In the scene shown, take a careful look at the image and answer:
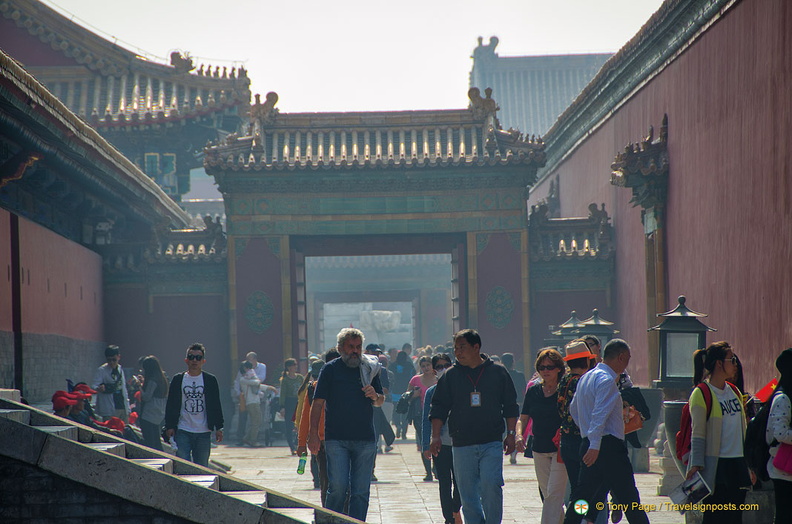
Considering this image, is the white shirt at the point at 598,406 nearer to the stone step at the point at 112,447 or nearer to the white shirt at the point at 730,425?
the white shirt at the point at 730,425

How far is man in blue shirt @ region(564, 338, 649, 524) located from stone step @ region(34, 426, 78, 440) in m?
3.75

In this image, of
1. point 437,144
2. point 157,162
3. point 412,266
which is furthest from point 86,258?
point 412,266

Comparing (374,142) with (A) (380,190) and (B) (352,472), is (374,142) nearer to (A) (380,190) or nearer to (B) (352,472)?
(A) (380,190)

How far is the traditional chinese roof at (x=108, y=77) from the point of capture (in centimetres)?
2542

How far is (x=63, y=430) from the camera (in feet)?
26.3

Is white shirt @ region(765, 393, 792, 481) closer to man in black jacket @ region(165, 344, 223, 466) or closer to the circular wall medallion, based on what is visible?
man in black jacket @ region(165, 344, 223, 466)

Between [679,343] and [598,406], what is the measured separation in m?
4.65

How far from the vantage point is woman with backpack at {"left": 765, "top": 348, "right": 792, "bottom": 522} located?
7.22 m

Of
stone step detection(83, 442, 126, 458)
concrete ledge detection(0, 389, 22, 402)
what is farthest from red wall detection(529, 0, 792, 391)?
concrete ledge detection(0, 389, 22, 402)

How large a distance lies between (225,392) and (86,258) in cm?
371

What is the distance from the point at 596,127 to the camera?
22.2m

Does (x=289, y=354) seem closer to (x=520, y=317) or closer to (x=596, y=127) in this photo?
(x=520, y=317)

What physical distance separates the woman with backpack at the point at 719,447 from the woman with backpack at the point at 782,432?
33 centimetres

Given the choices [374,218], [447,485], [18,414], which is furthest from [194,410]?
[374,218]
